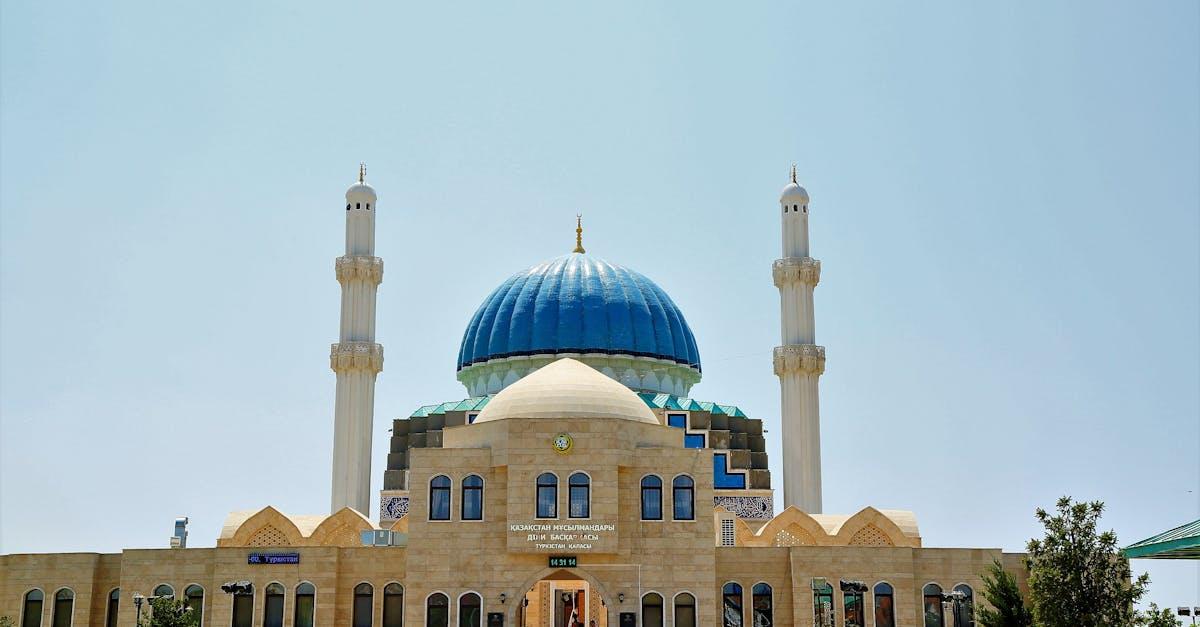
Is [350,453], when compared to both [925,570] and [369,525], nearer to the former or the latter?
[369,525]

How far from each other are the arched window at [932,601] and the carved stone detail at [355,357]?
1941 centimetres

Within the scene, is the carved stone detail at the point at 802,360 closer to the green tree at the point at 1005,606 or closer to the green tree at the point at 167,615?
the green tree at the point at 1005,606

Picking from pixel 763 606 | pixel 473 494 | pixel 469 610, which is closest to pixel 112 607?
pixel 469 610

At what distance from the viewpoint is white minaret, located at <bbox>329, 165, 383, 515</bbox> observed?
45.2 meters

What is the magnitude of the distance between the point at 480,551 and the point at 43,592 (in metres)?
12.2

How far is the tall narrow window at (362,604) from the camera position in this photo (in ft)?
120

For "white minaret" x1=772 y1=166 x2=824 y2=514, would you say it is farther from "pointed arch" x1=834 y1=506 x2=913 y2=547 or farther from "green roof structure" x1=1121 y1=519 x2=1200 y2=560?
"green roof structure" x1=1121 y1=519 x2=1200 y2=560

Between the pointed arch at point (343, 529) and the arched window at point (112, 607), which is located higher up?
the pointed arch at point (343, 529)

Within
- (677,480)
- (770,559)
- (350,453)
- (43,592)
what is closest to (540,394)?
(677,480)

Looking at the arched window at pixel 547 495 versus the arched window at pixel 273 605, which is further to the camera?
the arched window at pixel 273 605

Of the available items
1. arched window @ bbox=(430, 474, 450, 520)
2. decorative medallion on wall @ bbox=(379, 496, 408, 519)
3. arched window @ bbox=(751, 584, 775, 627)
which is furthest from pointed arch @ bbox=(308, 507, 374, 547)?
arched window @ bbox=(751, 584, 775, 627)

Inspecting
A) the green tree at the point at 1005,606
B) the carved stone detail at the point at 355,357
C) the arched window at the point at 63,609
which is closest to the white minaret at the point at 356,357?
the carved stone detail at the point at 355,357

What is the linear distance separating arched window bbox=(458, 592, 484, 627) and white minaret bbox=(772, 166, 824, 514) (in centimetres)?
1388

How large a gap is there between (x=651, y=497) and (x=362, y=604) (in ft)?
26.2
